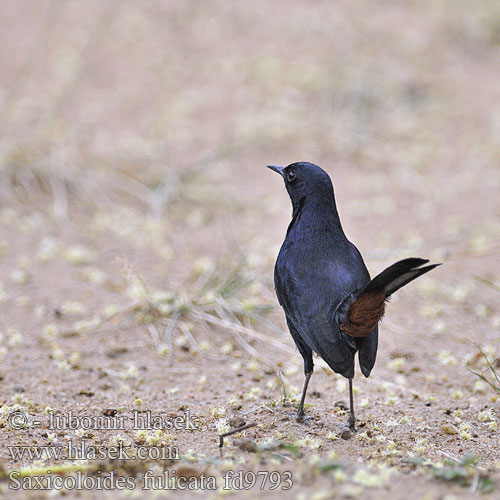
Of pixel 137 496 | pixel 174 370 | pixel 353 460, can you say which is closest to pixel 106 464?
pixel 137 496

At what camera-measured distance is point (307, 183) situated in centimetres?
398

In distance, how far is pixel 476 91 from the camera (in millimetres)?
10602

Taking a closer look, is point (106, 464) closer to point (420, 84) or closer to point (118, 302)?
point (118, 302)

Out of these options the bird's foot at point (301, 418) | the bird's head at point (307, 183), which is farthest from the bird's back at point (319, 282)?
the bird's foot at point (301, 418)

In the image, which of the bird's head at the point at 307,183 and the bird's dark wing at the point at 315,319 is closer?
the bird's dark wing at the point at 315,319

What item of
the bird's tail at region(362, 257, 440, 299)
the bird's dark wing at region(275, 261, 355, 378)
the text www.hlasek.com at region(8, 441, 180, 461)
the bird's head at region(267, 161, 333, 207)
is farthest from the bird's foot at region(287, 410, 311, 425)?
the bird's head at region(267, 161, 333, 207)

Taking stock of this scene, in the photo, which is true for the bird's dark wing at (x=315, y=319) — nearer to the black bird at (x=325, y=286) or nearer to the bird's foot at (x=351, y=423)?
the black bird at (x=325, y=286)

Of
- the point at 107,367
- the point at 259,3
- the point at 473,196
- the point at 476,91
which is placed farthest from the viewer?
the point at 259,3

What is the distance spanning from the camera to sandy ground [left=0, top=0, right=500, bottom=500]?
136 inches

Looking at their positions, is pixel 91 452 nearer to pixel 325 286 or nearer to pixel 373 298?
pixel 325 286

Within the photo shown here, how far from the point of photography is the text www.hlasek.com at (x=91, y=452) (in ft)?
10.7

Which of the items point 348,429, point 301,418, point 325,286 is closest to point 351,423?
point 348,429

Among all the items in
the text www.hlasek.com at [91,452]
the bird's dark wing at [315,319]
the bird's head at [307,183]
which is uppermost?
the bird's head at [307,183]

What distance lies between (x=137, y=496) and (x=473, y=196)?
632cm
